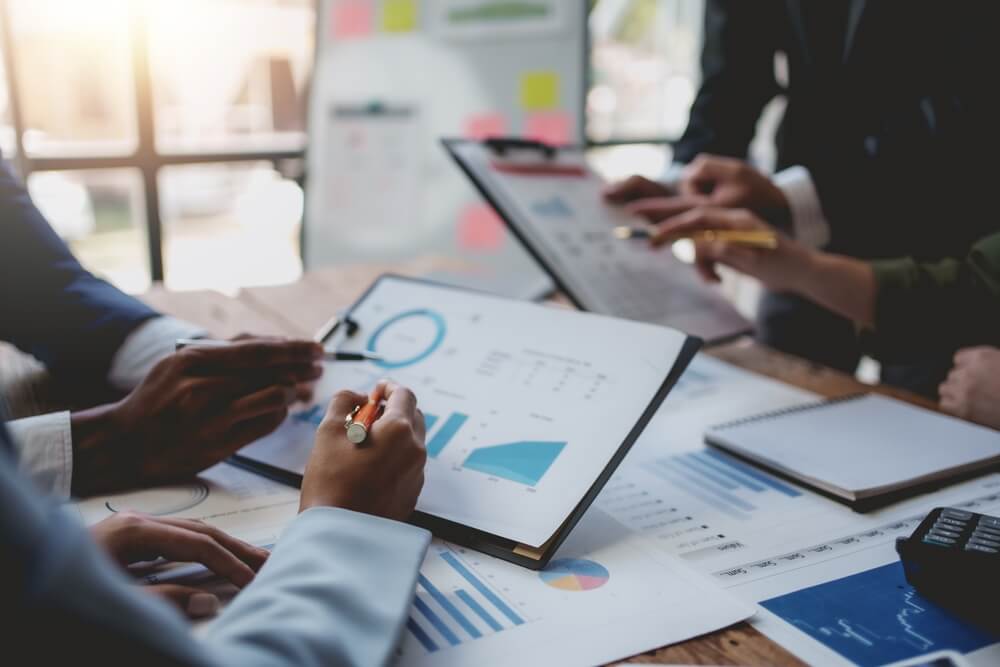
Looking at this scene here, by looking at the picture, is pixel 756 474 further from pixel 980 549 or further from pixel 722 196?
pixel 722 196

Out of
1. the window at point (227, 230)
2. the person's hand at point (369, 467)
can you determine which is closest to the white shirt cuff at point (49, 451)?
the person's hand at point (369, 467)

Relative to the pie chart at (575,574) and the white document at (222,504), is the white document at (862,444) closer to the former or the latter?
the pie chart at (575,574)

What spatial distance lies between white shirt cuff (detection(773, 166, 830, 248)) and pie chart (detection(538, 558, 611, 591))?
34.9 inches

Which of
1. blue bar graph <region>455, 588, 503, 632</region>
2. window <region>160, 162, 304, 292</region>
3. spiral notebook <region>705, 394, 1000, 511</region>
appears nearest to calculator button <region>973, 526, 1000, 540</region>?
spiral notebook <region>705, 394, 1000, 511</region>

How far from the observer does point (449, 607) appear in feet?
1.86

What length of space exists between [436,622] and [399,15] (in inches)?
87.1

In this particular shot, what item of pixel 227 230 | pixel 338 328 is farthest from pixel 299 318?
pixel 227 230

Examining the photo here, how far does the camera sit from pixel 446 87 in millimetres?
2398

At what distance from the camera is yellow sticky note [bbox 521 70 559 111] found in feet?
7.56

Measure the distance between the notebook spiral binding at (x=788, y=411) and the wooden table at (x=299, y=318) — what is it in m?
0.05

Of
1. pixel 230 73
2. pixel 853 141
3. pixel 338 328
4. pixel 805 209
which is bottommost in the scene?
pixel 338 328

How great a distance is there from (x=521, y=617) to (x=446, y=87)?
206 cm

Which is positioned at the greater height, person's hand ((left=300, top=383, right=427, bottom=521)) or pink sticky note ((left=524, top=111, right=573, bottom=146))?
pink sticky note ((left=524, top=111, right=573, bottom=146))

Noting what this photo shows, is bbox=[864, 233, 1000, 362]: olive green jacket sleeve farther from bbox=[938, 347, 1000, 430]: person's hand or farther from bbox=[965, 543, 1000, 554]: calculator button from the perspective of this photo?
bbox=[965, 543, 1000, 554]: calculator button
